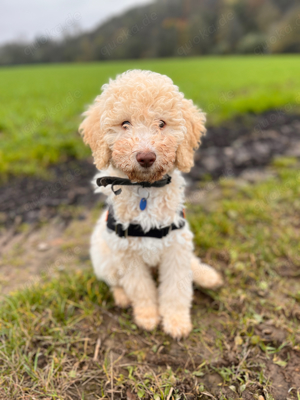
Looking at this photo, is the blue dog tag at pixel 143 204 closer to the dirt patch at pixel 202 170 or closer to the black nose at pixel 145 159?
the black nose at pixel 145 159

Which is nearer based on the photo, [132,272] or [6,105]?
[132,272]

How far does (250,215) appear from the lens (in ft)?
12.6

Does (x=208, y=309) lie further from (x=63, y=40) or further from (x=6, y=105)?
(x=63, y=40)

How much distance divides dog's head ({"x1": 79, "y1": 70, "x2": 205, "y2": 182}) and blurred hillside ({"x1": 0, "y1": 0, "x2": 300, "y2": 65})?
42.9 m

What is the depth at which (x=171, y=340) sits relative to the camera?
2432 mm

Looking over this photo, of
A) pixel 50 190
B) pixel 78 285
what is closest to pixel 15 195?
pixel 50 190

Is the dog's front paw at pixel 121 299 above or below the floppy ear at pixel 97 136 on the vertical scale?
below

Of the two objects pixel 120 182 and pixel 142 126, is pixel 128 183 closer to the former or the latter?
pixel 120 182

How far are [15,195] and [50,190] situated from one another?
0.57 m

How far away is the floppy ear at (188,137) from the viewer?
83.7 inches

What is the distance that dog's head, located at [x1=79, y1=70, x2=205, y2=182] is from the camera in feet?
6.10

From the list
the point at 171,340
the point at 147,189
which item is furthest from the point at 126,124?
the point at 171,340

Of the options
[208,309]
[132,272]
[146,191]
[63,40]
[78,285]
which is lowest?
[208,309]

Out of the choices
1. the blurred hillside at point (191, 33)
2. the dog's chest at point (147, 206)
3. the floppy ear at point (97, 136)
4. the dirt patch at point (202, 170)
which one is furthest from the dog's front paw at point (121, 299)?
the blurred hillside at point (191, 33)
